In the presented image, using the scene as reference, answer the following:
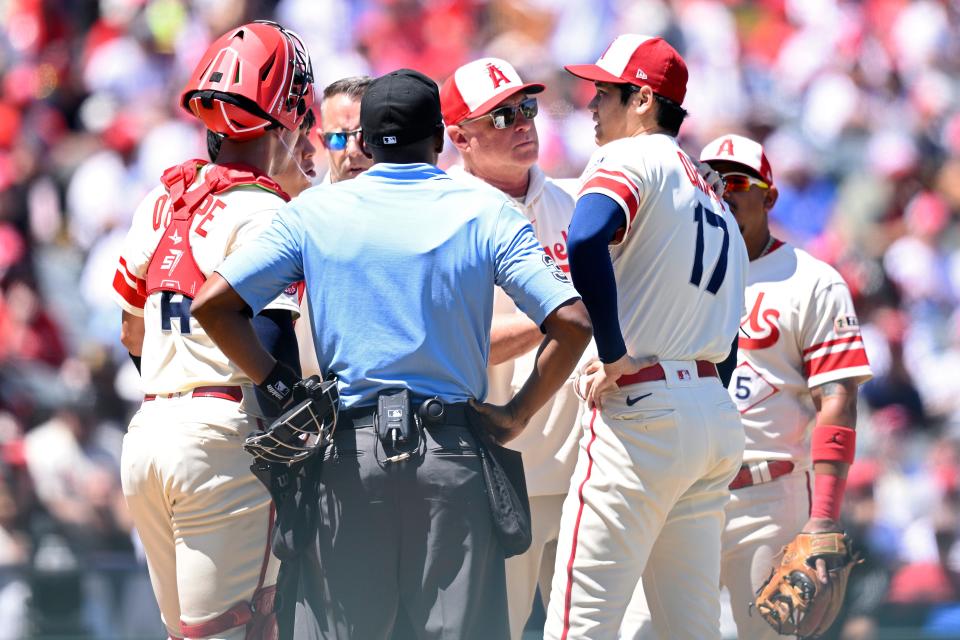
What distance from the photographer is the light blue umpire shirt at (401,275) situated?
12.7 feet

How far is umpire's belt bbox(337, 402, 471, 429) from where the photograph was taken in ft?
12.7

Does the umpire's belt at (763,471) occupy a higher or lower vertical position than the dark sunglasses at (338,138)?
lower

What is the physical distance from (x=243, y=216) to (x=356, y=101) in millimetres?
1620

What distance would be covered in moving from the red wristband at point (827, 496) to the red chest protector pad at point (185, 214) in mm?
2390

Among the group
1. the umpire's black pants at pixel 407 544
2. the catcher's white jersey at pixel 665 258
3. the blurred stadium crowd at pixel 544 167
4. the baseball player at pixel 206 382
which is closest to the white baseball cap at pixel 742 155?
the catcher's white jersey at pixel 665 258

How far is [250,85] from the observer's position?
439 centimetres

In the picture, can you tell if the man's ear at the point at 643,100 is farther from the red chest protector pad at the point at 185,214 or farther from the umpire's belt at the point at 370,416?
the umpire's belt at the point at 370,416

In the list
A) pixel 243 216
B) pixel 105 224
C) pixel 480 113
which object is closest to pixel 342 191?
pixel 243 216

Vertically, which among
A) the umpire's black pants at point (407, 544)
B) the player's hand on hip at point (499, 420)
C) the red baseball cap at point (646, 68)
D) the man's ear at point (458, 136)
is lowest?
the umpire's black pants at point (407, 544)

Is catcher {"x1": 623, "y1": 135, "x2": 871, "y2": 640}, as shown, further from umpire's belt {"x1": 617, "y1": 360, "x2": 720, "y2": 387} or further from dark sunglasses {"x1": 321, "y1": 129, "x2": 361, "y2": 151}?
dark sunglasses {"x1": 321, "y1": 129, "x2": 361, "y2": 151}

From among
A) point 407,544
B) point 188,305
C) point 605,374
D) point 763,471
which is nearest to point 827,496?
point 763,471

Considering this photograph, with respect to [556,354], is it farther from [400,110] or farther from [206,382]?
[206,382]

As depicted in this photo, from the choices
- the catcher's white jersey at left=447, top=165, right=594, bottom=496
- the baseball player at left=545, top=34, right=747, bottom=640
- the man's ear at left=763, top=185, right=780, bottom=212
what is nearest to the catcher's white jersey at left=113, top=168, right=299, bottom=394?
the baseball player at left=545, top=34, right=747, bottom=640

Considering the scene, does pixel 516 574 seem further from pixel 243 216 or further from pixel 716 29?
pixel 716 29
